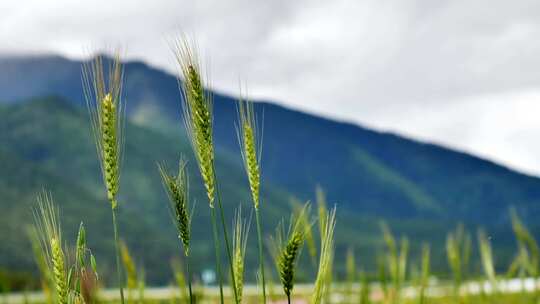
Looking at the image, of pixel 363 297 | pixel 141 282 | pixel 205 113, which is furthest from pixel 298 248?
pixel 363 297

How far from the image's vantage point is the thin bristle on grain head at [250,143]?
87.8 inches

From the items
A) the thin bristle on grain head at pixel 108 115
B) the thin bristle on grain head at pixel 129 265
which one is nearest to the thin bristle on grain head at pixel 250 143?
the thin bristle on grain head at pixel 108 115

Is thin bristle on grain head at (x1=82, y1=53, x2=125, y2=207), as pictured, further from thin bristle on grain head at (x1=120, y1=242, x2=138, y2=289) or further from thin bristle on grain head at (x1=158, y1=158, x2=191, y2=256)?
thin bristle on grain head at (x1=120, y1=242, x2=138, y2=289)

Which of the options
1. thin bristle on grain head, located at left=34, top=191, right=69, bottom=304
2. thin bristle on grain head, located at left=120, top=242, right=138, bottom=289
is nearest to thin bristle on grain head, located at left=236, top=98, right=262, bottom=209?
thin bristle on grain head, located at left=34, top=191, right=69, bottom=304

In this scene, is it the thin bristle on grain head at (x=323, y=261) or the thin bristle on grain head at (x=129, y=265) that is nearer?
the thin bristle on grain head at (x=323, y=261)

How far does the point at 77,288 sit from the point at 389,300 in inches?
93.2

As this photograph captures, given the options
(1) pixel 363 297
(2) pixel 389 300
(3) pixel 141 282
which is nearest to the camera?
(3) pixel 141 282

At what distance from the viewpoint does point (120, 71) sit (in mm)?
2137

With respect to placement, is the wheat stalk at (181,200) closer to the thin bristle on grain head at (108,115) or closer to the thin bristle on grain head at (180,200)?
the thin bristle on grain head at (180,200)

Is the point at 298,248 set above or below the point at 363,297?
above

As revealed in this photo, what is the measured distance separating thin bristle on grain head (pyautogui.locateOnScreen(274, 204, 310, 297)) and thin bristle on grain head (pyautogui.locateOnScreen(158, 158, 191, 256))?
270 millimetres

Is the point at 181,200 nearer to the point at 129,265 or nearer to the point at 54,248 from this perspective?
the point at 54,248

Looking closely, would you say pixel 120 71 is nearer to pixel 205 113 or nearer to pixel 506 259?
pixel 205 113

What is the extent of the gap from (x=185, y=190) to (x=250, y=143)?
0.72 ft
